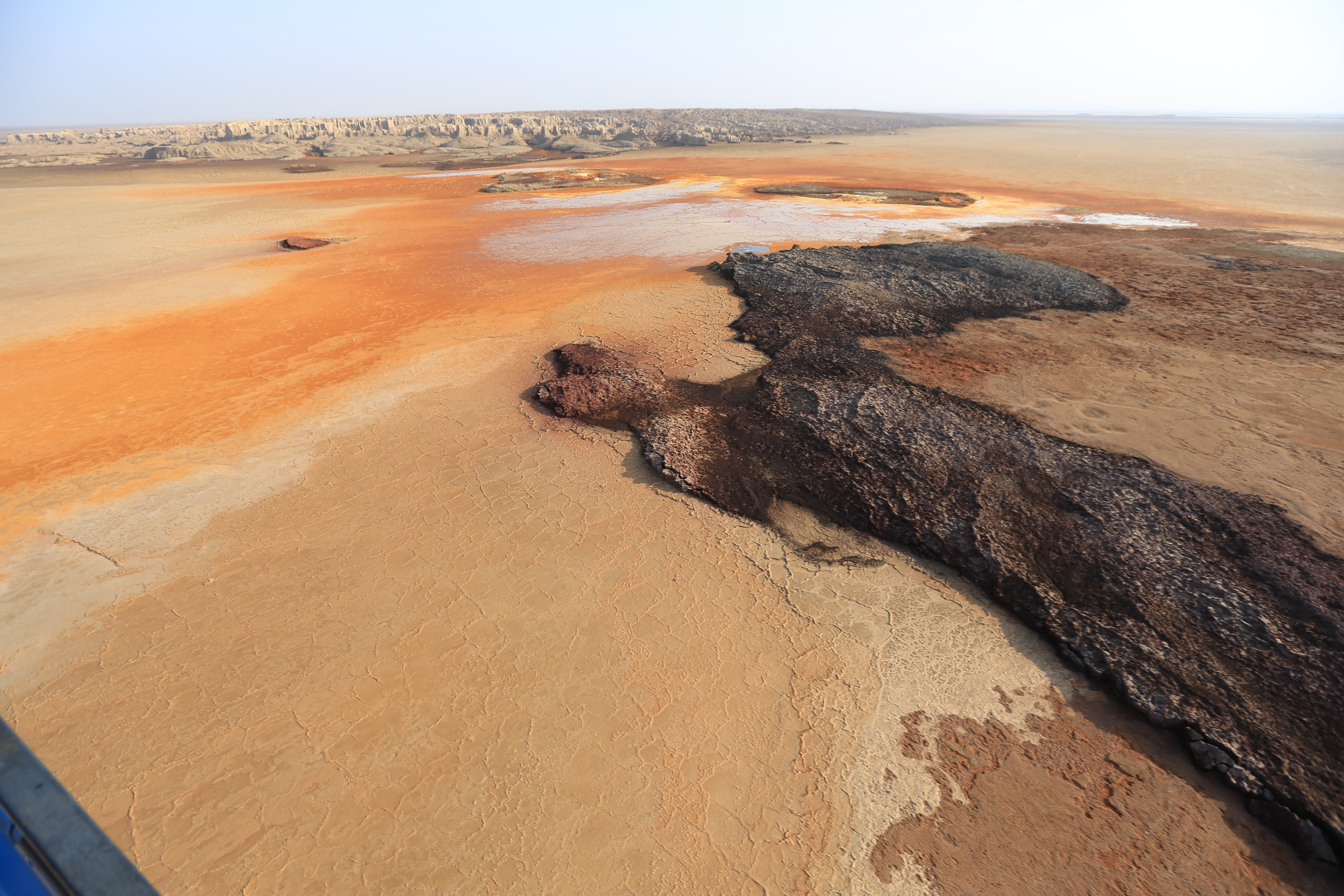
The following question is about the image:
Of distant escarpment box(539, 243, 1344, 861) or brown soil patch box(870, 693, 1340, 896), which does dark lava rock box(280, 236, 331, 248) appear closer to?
distant escarpment box(539, 243, 1344, 861)

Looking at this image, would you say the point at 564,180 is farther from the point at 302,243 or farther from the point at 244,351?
the point at 244,351

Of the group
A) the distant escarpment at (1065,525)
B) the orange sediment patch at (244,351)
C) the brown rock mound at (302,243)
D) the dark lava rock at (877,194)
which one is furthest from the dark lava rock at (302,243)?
the dark lava rock at (877,194)

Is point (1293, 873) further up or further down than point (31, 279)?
further down

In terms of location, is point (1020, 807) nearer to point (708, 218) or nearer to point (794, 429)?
point (794, 429)

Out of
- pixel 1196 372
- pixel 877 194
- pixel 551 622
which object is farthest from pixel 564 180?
pixel 551 622

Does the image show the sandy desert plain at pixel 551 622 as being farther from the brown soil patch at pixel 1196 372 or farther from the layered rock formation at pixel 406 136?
the layered rock formation at pixel 406 136

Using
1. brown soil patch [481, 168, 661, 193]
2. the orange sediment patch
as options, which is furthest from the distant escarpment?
brown soil patch [481, 168, 661, 193]

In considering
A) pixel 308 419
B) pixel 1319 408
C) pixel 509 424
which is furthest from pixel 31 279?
pixel 1319 408
